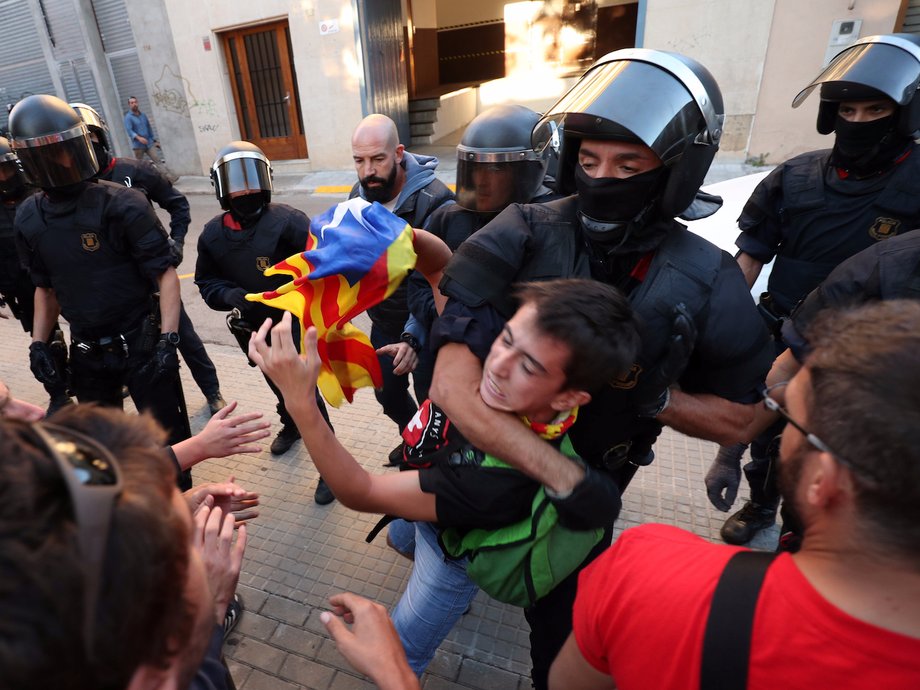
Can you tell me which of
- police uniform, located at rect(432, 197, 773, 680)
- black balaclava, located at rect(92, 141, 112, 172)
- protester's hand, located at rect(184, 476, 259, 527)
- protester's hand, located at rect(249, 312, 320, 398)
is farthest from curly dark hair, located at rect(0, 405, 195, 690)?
black balaclava, located at rect(92, 141, 112, 172)

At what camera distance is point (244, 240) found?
10.3 feet

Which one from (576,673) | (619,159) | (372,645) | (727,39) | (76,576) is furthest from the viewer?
(727,39)

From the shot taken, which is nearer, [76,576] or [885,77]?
[76,576]

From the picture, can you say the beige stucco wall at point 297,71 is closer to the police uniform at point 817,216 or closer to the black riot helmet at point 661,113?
the police uniform at point 817,216

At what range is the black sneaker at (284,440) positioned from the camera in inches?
141

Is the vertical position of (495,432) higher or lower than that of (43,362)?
higher

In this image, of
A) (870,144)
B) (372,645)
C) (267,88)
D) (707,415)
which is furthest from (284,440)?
(267,88)

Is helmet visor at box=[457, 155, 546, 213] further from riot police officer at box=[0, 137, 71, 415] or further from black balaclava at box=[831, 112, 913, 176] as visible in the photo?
riot police officer at box=[0, 137, 71, 415]

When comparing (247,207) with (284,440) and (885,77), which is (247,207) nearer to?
(284,440)

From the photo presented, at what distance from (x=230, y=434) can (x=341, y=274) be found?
25.9 inches

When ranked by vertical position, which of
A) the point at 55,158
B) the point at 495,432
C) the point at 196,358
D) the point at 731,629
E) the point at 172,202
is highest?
the point at 55,158

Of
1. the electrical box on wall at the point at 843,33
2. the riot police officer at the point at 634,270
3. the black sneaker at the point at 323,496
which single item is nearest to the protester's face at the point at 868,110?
the riot police officer at the point at 634,270

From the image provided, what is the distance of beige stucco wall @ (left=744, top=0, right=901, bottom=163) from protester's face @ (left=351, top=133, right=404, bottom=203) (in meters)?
A: 7.61

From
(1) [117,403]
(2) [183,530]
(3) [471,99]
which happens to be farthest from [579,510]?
(3) [471,99]
